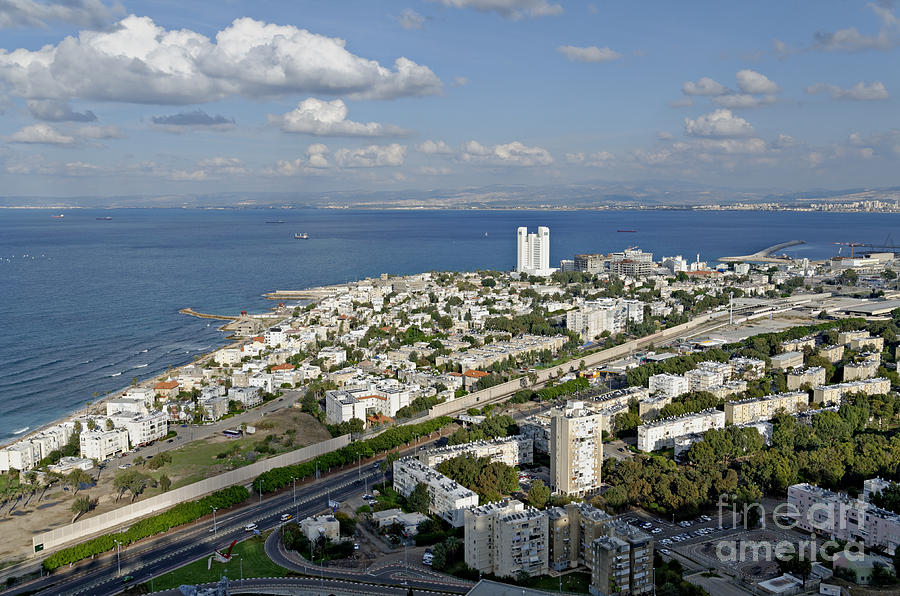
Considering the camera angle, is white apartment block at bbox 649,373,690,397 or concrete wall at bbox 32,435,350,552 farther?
white apartment block at bbox 649,373,690,397

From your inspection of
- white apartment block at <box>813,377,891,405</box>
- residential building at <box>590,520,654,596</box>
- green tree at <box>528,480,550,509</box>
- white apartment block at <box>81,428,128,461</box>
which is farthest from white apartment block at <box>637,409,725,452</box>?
white apartment block at <box>81,428,128,461</box>

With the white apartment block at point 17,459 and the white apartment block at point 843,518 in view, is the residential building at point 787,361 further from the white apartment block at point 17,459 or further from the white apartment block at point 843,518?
the white apartment block at point 17,459

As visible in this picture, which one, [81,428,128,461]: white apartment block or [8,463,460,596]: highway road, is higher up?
[81,428,128,461]: white apartment block

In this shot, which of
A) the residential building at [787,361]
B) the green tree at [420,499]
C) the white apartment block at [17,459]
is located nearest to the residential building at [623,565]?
the green tree at [420,499]

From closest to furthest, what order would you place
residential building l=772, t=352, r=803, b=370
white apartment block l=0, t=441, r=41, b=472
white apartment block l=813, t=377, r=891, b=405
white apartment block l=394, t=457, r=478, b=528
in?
white apartment block l=394, t=457, r=478, b=528 < white apartment block l=0, t=441, r=41, b=472 < white apartment block l=813, t=377, r=891, b=405 < residential building l=772, t=352, r=803, b=370

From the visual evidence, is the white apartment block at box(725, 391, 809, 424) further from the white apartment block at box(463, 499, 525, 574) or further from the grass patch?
the grass patch

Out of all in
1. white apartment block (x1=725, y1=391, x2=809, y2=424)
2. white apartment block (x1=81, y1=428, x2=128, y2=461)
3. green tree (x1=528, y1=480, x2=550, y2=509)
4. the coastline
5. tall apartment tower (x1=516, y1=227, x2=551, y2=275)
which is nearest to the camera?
green tree (x1=528, y1=480, x2=550, y2=509)

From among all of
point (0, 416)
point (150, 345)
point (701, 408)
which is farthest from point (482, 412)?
point (150, 345)
